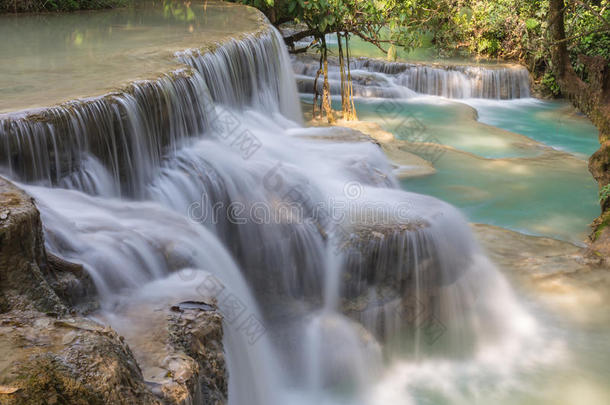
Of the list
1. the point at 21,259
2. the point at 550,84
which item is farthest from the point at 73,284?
the point at 550,84

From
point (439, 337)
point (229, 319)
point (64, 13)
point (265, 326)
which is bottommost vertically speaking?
point (439, 337)

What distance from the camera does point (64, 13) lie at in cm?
980

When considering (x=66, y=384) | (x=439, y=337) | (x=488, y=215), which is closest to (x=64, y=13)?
(x=488, y=215)

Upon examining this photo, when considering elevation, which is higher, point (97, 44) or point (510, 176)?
point (97, 44)

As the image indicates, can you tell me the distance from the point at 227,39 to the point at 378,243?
11.8ft

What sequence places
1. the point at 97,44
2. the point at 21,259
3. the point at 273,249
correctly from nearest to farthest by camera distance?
the point at 21,259, the point at 273,249, the point at 97,44

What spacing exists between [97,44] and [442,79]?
9144 mm

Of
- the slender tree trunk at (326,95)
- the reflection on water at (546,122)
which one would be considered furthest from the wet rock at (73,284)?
the reflection on water at (546,122)

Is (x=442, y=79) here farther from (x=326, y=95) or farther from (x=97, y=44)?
(x=97, y=44)

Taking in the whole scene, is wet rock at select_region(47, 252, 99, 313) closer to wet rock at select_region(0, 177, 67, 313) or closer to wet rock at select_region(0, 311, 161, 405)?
wet rock at select_region(0, 177, 67, 313)

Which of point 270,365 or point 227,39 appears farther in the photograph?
point 227,39

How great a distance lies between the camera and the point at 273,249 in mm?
5137

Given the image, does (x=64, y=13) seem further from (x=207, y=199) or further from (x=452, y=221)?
(x=452, y=221)

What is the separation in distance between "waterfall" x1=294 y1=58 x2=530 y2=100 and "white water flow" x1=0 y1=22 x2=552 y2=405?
8.09 meters
